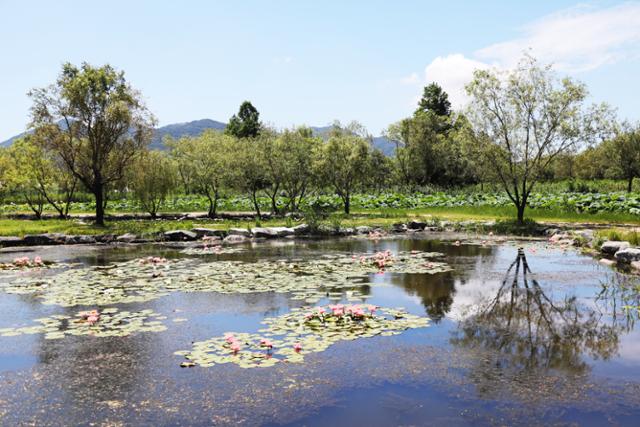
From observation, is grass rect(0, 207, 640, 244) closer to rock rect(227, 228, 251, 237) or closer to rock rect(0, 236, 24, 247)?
rock rect(227, 228, 251, 237)

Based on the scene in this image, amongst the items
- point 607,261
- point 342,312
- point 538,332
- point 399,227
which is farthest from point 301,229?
point 538,332

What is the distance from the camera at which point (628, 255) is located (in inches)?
624

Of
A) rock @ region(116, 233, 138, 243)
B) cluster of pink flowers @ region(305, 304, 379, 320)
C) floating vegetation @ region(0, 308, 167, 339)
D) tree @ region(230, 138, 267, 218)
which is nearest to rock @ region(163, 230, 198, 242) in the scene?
rock @ region(116, 233, 138, 243)

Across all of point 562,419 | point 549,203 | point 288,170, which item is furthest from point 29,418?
point 549,203

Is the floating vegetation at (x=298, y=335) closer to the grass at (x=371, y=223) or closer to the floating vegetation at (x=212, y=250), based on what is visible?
the floating vegetation at (x=212, y=250)

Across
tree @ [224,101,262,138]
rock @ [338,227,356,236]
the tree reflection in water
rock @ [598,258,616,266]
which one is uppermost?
tree @ [224,101,262,138]

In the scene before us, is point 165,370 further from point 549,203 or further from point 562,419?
point 549,203

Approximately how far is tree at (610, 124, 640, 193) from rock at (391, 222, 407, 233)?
2956cm

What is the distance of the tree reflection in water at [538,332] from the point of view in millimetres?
7359

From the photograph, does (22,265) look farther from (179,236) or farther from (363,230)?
(363,230)

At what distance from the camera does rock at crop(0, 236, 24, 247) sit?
888 inches

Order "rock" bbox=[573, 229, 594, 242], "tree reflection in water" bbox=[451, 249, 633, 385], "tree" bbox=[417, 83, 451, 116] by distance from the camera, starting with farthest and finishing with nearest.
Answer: "tree" bbox=[417, 83, 451, 116]
"rock" bbox=[573, 229, 594, 242]
"tree reflection in water" bbox=[451, 249, 633, 385]

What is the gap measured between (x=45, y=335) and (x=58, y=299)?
296 cm

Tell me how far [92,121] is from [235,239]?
11407 mm
